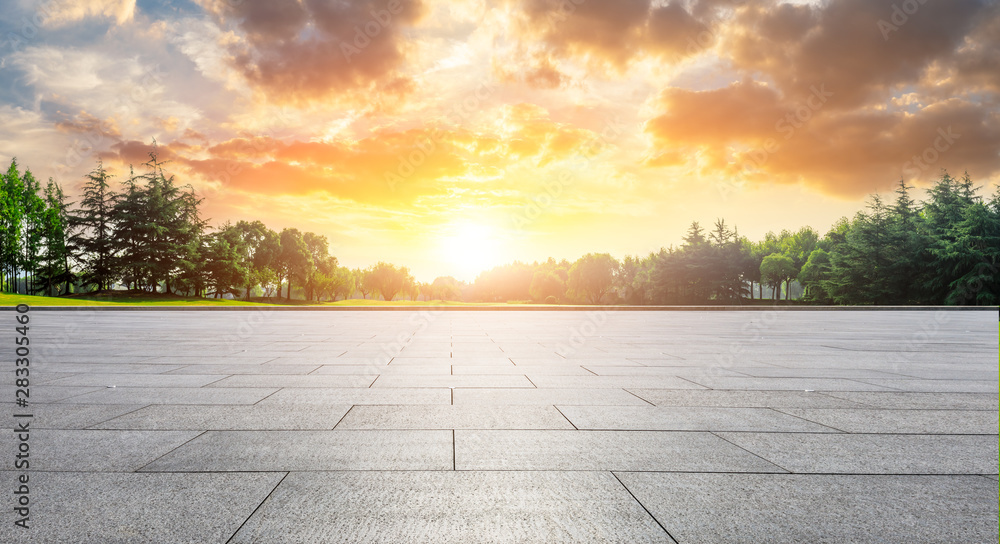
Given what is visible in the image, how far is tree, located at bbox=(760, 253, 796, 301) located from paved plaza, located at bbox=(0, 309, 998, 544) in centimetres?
7704

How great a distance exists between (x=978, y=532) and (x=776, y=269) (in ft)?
280

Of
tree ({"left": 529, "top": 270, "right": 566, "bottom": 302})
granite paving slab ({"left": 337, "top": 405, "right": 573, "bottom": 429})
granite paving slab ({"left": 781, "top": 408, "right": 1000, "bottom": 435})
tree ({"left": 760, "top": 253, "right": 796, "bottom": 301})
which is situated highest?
tree ({"left": 760, "top": 253, "right": 796, "bottom": 301})

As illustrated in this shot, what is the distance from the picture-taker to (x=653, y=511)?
118 inches


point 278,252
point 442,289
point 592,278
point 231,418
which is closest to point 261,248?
point 278,252

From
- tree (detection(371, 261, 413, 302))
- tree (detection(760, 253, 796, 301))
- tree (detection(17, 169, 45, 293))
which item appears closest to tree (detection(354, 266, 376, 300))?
tree (detection(371, 261, 413, 302))

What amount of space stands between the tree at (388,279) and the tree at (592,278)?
42.2 m

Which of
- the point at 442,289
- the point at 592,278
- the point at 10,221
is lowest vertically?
the point at 442,289

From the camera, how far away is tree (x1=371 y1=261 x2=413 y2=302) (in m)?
110

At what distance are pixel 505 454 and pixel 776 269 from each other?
85.6m

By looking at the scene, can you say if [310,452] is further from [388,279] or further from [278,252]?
[388,279]

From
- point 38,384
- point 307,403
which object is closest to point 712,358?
point 307,403

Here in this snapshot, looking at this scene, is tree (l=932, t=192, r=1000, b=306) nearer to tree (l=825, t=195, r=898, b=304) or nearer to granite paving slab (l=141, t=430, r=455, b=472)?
tree (l=825, t=195, r=898, b=304)

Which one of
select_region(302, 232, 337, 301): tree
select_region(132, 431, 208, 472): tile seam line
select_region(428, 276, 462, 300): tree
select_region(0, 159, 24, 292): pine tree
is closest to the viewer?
select_region(132, 431, 208, 472): tile seam line

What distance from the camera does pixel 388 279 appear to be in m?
111
